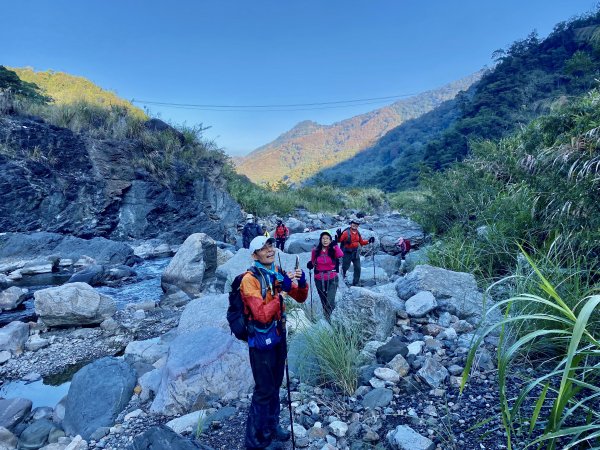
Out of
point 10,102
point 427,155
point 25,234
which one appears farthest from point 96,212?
point 427,155

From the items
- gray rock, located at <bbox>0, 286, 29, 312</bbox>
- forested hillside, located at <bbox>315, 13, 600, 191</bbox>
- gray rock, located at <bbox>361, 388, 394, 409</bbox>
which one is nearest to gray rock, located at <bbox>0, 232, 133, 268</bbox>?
gray rock, located at <bbox>0, 286, 29, 312</bbox>

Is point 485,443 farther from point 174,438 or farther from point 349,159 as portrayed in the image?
point 349,159

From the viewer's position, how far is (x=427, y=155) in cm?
4828

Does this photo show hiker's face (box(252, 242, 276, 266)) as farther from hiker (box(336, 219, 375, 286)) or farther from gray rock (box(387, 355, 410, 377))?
hiker (box(336, 219, 375, 286))

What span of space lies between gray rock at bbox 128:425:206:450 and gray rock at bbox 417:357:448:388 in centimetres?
195

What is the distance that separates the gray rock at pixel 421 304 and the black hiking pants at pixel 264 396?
7.46 ft

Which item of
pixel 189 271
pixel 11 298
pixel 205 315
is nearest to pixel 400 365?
pixel 205 315

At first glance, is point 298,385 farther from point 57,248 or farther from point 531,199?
point 57,248

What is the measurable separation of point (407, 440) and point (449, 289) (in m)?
2.75

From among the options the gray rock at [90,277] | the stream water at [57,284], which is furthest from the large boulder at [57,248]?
the gray rock at [90,277]

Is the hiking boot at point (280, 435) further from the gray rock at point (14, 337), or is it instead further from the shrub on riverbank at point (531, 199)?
the gray rock at point (14, 337)

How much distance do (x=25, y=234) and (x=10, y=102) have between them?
20.9ft

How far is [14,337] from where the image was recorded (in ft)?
20.8

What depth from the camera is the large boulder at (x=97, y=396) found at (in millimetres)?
3828
